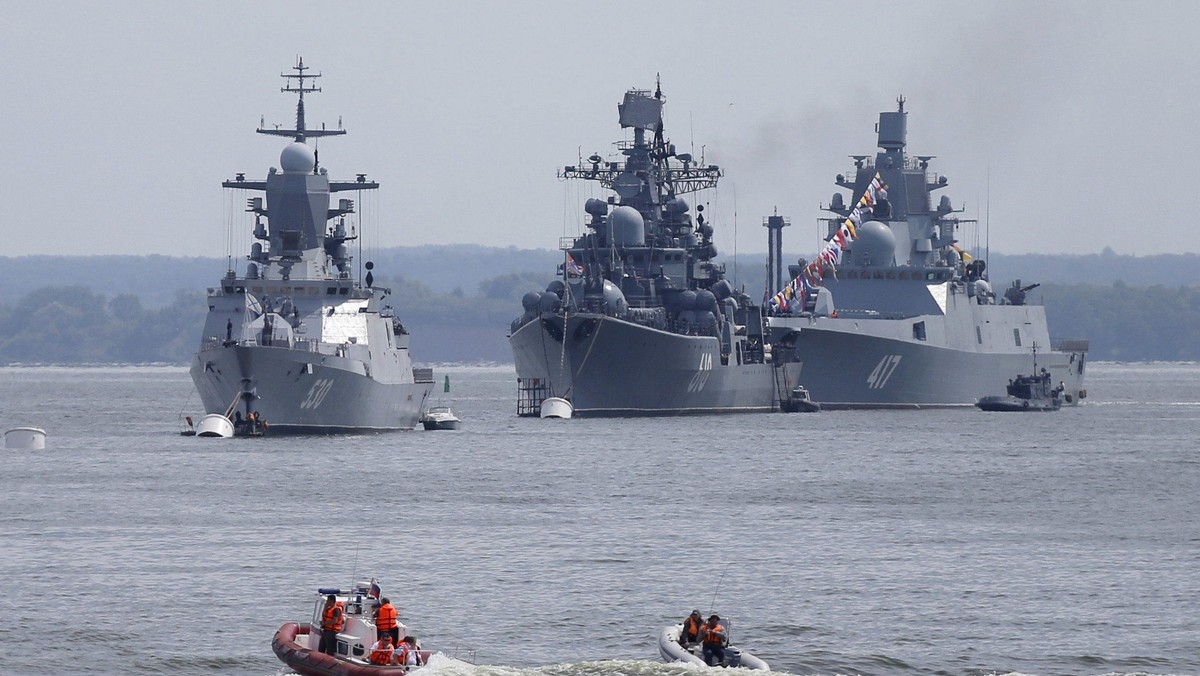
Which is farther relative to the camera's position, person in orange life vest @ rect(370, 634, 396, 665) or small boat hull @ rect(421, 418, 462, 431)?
small boat hull @ rect(421, 418, 462, 431)

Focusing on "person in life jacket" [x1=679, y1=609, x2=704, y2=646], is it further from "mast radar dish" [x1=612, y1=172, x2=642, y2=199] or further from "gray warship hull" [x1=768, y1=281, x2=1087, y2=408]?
"gray warship hull" [x1=768, y1=281, x2=1087, y2=408]

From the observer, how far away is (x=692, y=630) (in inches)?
987

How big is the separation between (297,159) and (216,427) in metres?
10.9

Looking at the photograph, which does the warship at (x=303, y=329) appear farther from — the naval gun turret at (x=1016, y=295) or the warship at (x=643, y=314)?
the naval gun turret at (x=1016, y=295)

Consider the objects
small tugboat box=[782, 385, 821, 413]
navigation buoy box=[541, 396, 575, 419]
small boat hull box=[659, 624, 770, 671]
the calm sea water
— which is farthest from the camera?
small tugboat box=[782, 385, 821, 413]

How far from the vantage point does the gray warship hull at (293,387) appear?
57531 millimetres

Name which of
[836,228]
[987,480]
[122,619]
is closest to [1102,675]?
[122,619]

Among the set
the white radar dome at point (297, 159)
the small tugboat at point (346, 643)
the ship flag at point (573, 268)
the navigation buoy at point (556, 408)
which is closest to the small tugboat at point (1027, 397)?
the ship flag at point (573, 268)

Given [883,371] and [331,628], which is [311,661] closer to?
[331,628]

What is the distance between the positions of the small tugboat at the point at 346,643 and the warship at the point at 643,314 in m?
49.9

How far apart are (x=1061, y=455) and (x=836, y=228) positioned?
36.5 metres

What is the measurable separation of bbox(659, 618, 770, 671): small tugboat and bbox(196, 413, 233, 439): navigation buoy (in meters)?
37.4

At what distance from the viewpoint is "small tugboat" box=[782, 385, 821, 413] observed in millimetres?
88938

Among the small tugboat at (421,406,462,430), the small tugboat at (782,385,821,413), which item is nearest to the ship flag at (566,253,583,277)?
the small tugboat at (421,406,462,430)
